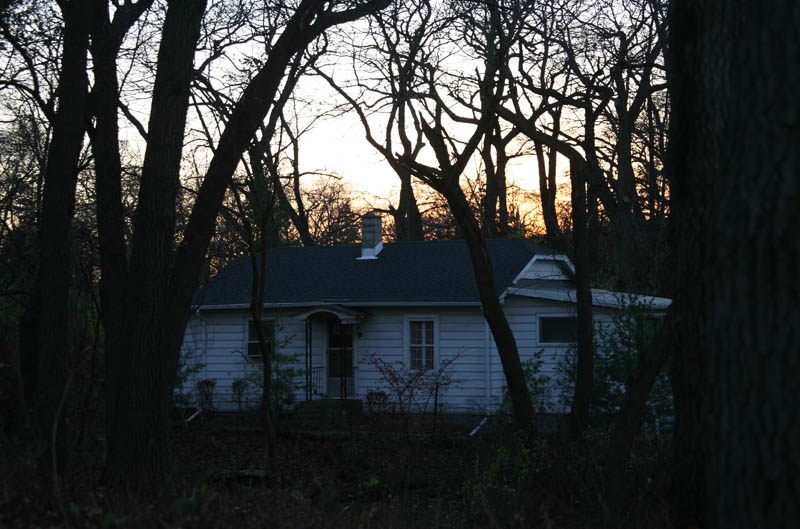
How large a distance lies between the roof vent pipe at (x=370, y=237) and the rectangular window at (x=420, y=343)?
3.49 meters

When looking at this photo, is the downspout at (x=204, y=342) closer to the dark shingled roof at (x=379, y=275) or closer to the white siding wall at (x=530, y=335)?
the dark shingled roof at (x=379, y=275)

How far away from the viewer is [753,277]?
2.69 metres

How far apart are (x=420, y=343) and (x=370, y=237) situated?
15.2 ft

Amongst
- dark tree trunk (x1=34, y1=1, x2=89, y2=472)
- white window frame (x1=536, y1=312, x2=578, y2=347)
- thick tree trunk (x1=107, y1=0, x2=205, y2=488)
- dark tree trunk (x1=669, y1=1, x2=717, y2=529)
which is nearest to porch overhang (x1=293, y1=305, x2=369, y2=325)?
white window frame (x1=536, y1=312, x2=578, y2=347)

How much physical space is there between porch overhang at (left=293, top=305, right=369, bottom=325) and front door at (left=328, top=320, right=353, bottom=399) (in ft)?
3.18

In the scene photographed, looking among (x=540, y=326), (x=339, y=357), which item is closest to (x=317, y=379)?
(x=339, y=357)

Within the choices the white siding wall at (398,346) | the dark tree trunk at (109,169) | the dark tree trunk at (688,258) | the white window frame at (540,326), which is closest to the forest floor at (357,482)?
the white siding wall at (398,346)

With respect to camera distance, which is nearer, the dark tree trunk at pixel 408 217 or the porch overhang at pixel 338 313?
the porch overhang at pixel 338 313

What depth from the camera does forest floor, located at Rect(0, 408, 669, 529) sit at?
4477 mm

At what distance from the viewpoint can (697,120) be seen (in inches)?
127

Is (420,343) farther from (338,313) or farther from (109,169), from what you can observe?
(109,169)

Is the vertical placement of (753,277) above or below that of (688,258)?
below

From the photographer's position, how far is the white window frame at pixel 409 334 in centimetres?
1950

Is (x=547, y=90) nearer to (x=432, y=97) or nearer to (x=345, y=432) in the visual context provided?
(x=432, y=97)
